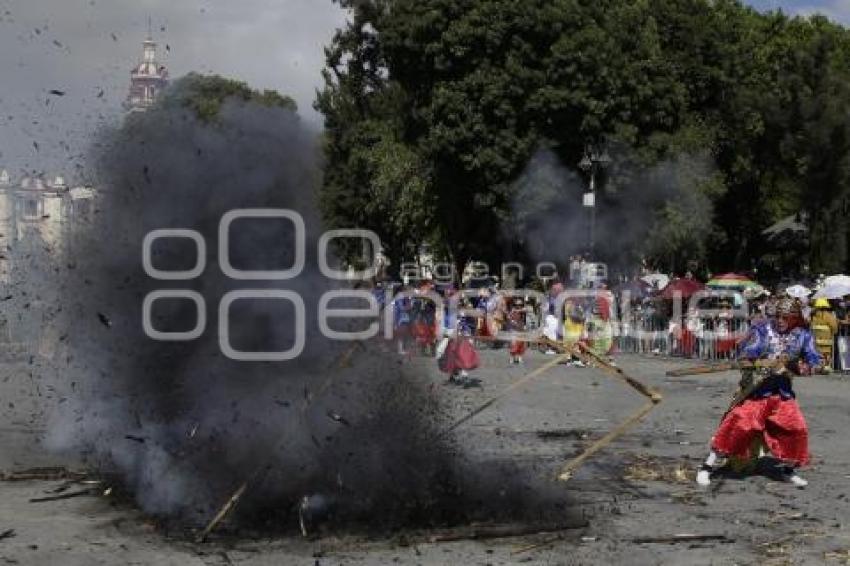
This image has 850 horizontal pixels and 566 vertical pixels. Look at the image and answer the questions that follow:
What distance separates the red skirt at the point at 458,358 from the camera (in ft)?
56.7

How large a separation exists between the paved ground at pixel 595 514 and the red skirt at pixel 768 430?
0.31m

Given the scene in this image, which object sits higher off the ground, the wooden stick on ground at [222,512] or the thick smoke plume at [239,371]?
the thick smoke plume at [239,371]

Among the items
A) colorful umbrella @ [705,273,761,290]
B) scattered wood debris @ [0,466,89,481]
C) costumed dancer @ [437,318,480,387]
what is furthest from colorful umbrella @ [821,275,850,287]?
scattered wood debris @ [0,466,89,481]

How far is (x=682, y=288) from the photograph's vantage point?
24000mm

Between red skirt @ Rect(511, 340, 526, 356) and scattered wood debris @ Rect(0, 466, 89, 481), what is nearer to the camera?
scattered wood debris @ Rect(0, 466, 89, 481)

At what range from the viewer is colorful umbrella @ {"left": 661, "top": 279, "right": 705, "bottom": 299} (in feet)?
78.5

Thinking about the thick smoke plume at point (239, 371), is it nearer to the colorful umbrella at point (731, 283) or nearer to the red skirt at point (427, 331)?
the red skirt at point (427, 331)

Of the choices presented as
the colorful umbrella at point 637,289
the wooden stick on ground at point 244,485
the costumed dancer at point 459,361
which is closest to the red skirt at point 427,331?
the costumed dancer at point 459,361

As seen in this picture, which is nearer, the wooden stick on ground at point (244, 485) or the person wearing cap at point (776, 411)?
the wooden stick on ground at point (244, 485)

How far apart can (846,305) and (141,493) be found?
1592 centimetres

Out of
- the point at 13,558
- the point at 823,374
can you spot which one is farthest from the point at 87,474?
the point at 823,374

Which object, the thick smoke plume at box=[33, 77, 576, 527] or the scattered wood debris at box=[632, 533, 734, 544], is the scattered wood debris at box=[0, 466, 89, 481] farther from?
the scattered wood debris at box=[632, 533, 734, 544]

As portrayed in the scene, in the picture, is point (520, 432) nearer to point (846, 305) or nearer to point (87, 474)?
point (87, 474)

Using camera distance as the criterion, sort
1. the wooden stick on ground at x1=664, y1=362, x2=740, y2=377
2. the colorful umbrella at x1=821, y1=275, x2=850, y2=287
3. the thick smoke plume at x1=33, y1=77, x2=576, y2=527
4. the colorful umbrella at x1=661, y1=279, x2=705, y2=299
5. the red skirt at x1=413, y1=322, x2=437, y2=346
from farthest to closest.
Result: the colorful umbrella at x1=661, y1=279, x2=705, y2=299, the red skirt at x1=413, y1=322, x2=437, y2=346, the colorful umbrella at x1=821, y1=275, x2=850, y2=287, the wooden stick on ground at x1=664, y1=362, x2=740, y2=377, the thick smoke plume at x1=33, y1=77, x2=576, y2=527
